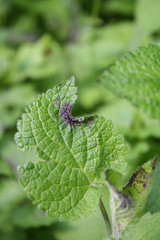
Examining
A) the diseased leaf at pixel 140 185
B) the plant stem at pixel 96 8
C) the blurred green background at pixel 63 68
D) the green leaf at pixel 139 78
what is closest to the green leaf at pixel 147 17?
the blurred green background at pixel 63 68

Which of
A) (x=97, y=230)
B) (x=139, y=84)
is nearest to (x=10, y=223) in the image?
(x=97, y=230)

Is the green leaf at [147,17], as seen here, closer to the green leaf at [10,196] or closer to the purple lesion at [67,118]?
the green leaf at [10,196]

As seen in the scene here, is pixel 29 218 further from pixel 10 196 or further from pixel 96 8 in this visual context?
pixel 96 8

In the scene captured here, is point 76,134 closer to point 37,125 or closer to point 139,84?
point 37,125

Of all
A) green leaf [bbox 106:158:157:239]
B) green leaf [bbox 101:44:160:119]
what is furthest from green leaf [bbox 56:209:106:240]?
green leaf [bbox 106:158:157:239]

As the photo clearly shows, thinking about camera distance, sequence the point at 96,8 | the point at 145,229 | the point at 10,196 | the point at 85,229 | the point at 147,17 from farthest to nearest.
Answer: the point at 96,8 < the point at 147,17 < the point at 10,196 < the point at 85,229 < the point at 145,229

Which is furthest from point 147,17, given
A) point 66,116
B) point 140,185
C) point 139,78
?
point 140,185
